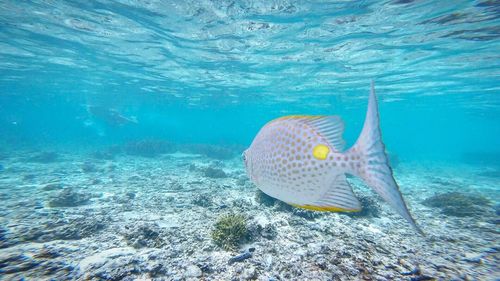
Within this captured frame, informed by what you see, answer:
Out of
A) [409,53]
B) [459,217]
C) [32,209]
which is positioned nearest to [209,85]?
[409,53]

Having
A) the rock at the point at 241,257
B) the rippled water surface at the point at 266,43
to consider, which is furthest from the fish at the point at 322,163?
the rippled water surface at the point at 266,43

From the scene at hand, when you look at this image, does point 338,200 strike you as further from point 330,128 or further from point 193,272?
point 193,272

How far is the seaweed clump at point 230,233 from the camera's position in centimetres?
466

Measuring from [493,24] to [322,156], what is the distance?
16398 millimetres

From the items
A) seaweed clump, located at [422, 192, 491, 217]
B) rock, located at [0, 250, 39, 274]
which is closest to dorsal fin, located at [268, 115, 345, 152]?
rock, located at [0, 250, 39, 274]

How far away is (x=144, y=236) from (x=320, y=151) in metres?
4.48

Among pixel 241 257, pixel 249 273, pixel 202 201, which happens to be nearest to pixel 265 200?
pixel 202 201

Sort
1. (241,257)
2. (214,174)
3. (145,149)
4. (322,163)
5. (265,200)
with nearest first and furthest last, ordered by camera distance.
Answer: (322,163)
(241,257)
(265,200)
(214,174)
(145,149)

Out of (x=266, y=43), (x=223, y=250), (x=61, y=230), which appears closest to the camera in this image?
(x=223, y=250)

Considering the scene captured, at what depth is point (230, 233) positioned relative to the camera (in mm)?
4840

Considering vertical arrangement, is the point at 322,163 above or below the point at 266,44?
below

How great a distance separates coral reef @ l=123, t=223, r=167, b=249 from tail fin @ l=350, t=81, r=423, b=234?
170 inches

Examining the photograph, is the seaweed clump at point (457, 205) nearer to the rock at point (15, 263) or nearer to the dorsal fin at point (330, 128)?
the dorsal fin at point (330, 128)

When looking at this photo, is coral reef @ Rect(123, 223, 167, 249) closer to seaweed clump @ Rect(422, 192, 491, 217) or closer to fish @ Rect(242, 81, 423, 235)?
fish @ Rect(242, 81, 423, 235)
